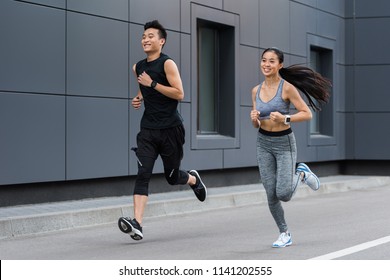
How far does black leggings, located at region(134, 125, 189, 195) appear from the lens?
857 centimetres

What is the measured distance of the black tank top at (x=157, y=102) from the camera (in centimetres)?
861

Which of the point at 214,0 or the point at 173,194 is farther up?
the point at 214,0

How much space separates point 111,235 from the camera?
9484 mm

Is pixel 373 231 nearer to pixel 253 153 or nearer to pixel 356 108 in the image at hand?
pixel 253 153

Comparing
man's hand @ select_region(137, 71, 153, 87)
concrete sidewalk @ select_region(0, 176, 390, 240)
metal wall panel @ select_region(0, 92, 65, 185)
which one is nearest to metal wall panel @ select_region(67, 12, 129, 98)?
metal wall panel @ select_region(0, 92, 65, 185)

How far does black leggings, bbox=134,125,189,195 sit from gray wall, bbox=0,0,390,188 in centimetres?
292

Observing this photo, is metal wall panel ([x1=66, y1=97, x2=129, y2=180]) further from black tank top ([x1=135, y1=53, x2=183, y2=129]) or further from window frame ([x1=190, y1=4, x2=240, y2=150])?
black tank top ([x1=135, y1=53, x2=183, y2=129])

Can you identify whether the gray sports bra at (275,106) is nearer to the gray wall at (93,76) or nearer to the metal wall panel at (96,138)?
the gray wall at (93,76)

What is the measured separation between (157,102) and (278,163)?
1462 mm

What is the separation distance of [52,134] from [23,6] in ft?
5.80

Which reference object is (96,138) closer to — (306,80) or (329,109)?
(306,80)

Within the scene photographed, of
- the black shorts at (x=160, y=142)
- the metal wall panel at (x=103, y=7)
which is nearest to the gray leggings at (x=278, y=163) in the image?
the black shorts at (x=160, y=142)

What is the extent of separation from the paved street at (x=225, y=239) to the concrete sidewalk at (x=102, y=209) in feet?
0.57

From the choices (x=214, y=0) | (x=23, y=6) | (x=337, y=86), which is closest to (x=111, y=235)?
(x=23, y=6)
